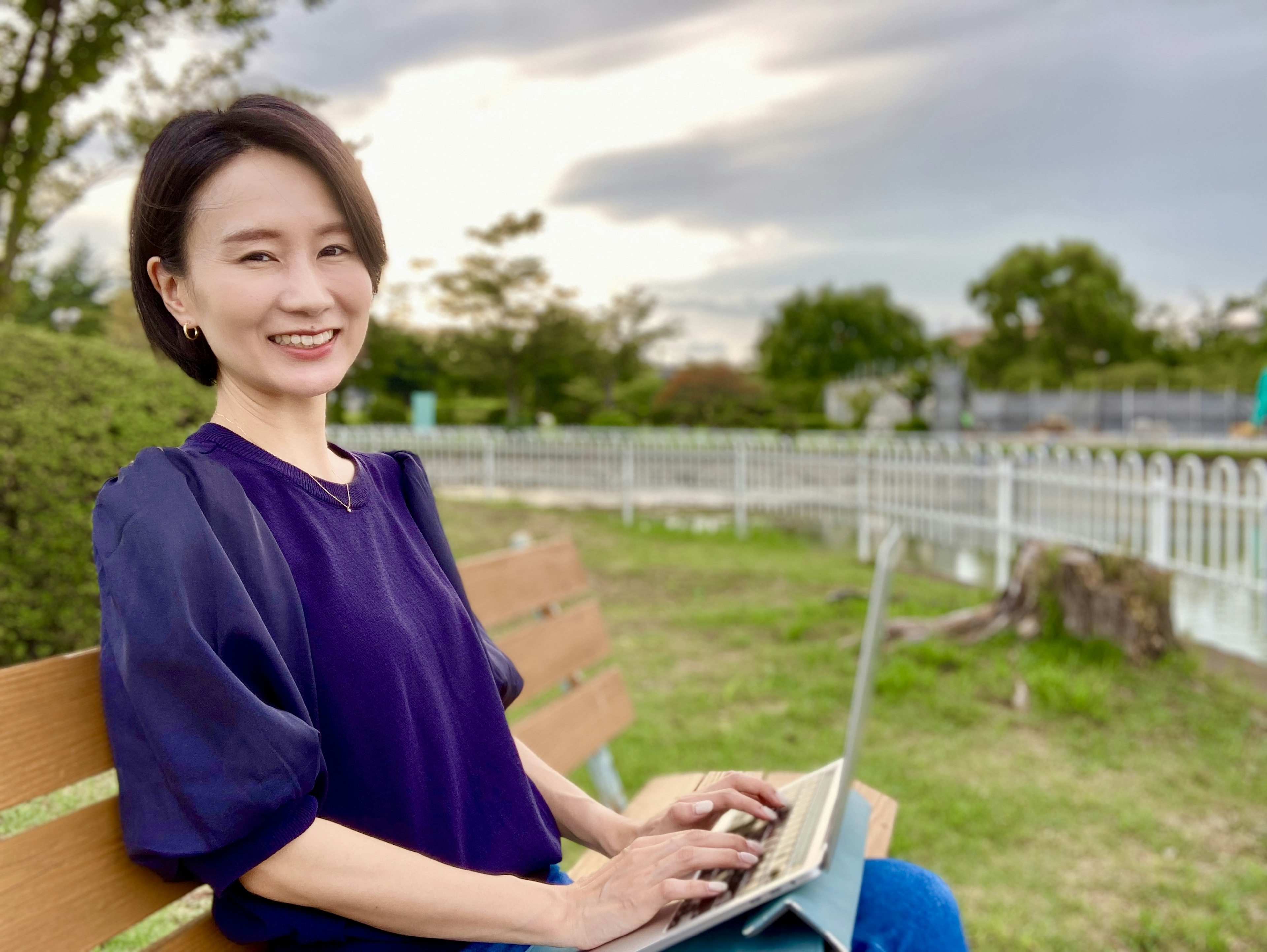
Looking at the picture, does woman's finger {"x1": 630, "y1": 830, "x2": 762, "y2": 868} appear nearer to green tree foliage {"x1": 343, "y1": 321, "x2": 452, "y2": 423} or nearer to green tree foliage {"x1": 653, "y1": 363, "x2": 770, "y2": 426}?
green tree foliage {"x1": 653, "y1": 363, "x2": 770, "y2": 426}

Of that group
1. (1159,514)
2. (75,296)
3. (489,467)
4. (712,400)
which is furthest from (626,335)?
(75,296)

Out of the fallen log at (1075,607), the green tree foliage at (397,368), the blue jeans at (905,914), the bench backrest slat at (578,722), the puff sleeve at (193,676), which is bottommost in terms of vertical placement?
the fallen log at (1075,607)

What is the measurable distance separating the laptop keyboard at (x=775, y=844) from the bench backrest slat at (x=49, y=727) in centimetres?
70

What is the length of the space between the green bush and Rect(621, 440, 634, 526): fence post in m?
8.70

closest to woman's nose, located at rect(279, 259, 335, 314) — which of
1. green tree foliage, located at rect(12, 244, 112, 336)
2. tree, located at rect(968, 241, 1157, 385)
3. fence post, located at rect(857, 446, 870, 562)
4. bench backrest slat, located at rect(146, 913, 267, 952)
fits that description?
bench backrest slat, located at rect(146, 913, 267, 952)

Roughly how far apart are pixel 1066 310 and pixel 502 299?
42836 mm

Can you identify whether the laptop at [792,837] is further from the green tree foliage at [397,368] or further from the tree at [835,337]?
the tree at [835,337]

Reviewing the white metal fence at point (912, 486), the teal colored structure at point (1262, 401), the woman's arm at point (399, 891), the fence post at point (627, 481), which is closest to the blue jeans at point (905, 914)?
the woman's arm at point (399, 891)

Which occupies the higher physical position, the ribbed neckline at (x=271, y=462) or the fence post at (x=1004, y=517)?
the ribbed neckline at (x=271, y=462)

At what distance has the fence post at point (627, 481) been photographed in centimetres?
1248

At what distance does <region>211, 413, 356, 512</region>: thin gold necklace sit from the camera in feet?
3.89

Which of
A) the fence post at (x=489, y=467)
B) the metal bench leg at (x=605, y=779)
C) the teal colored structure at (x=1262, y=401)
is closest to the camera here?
the metal bench leg at (x=605, y=779)

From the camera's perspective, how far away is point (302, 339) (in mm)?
1184

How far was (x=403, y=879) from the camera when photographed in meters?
1.03
